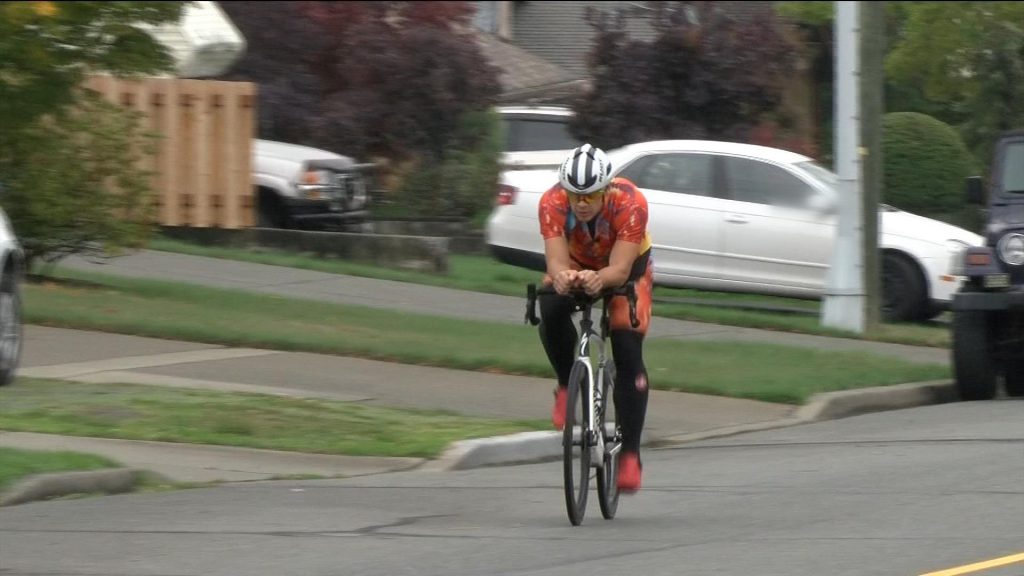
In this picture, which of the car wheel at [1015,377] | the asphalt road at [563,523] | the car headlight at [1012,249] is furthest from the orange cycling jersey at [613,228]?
the car wheel at [1015,377]

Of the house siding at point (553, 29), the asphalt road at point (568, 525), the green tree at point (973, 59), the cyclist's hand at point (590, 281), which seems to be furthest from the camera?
the house siding at point (553, 29)

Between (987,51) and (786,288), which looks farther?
(987,51)

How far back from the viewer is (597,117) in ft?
75.2

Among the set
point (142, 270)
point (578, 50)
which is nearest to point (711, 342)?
point (142, 270)

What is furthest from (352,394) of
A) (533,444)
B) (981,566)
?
(981,566)

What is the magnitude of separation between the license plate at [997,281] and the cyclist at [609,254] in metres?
4.69

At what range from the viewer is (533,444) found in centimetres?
1008

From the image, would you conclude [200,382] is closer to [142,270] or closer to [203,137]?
[142,270]

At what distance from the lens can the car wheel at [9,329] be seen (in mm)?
11172

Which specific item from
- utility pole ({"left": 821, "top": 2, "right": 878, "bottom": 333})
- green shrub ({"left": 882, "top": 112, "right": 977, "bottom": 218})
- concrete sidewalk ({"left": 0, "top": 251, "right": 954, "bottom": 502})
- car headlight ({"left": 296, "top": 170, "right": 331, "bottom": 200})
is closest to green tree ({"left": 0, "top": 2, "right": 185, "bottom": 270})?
concrete sidewalk ({"left": 0, "top": 251, "right": 954, "bottom": 502})

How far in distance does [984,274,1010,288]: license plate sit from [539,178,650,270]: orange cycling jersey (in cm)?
482

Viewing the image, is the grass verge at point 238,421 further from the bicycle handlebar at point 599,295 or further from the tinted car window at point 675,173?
the tinted car window at point 675,173

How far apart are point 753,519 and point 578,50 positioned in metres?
31.4

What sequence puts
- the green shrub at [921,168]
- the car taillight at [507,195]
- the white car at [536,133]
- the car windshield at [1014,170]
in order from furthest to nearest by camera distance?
the white car at [536,133] < the green shrub at [921,168] < the car taillight at [507,195] < the car windshield at [1014,170]
